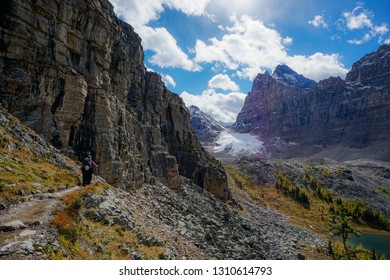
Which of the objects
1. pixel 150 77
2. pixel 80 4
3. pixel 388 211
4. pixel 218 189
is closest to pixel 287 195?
pixel 388 211

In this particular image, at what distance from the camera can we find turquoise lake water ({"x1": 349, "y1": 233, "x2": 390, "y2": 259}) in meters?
94.0

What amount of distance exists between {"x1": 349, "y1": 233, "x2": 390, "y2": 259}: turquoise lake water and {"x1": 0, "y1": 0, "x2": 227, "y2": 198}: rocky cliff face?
7924 centimetres

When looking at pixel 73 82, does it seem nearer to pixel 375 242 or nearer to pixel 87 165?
pixel 87 165

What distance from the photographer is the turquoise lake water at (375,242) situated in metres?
94.0

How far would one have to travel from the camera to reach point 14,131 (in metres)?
24.7

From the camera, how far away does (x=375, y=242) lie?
351 feet

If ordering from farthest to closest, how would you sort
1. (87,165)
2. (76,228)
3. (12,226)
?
(87,165)
(76,228)
(12,226)

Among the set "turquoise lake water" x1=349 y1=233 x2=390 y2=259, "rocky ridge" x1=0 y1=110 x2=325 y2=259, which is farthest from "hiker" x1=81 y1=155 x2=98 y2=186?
"turquoise lake water" x1=349 y1=233 x2=390 y2=259

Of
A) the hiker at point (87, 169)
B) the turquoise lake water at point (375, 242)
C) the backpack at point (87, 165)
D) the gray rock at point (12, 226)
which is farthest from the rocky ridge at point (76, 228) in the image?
the turquoise lake water at point (375, 242)

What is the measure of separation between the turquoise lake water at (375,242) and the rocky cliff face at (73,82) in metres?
79.2

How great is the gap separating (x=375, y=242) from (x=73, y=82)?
4695 inches

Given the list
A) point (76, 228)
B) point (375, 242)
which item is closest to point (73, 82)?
point (76, 228)

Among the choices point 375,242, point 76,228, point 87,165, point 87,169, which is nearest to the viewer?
point 76,228
